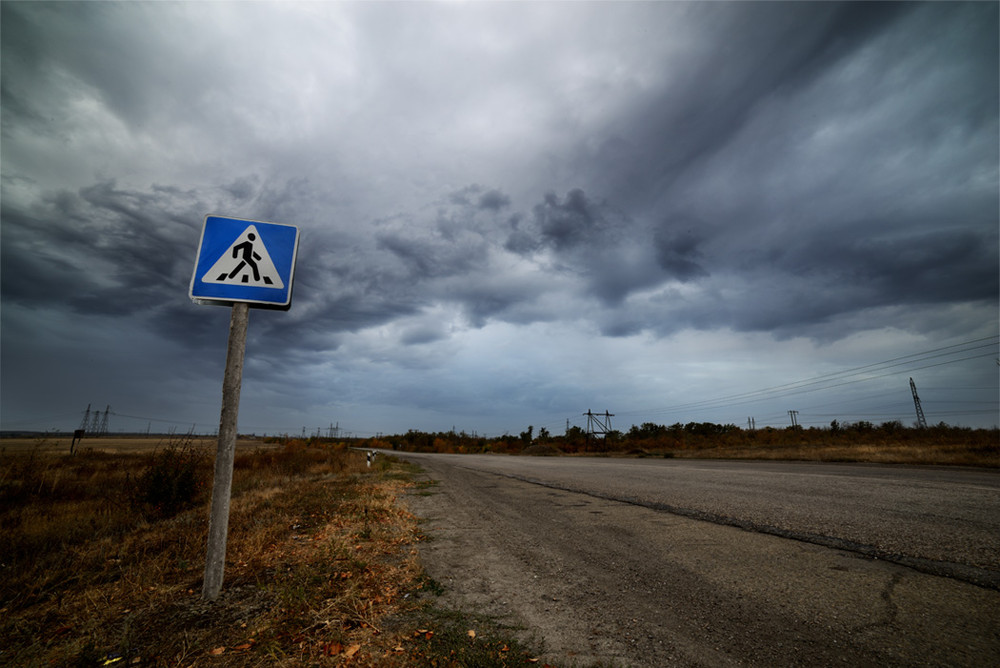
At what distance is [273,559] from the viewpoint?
424cm

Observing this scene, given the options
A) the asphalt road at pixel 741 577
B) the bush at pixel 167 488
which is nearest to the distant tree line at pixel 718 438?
the asphalt road at pixel 741 577

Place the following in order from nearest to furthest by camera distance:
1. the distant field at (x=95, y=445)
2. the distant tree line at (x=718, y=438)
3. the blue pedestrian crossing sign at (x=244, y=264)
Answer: the blue pedestrian crossing sign at (x=244, y=264)
the distant field at (x=95, y=445)
the distant tree line at (x=718, y=438)

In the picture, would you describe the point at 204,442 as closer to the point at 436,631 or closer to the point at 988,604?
the point at 436,631

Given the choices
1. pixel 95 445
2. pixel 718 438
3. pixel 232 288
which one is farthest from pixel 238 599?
pixel 95 445

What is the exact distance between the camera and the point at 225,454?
132 inches

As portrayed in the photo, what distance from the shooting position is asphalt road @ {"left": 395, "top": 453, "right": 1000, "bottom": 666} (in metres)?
2.48

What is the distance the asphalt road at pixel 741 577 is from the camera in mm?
2479

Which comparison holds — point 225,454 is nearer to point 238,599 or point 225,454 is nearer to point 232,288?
point 238,599

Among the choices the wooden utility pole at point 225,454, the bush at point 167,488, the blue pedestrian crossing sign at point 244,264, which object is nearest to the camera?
the wooden utility pole at point 225,454

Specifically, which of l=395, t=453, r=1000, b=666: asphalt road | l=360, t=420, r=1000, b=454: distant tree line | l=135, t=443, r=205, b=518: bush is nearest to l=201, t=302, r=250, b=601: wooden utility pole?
l=395, t=453, r=1000, b=666: asphalt road

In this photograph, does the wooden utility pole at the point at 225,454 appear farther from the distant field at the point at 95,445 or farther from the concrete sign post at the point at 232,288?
the distant field at the point at 95,445

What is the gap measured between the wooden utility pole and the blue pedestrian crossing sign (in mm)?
164

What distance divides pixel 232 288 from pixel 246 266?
0.24 metres

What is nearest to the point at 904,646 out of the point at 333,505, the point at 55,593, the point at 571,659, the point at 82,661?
the point at 571,659
